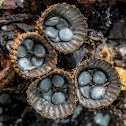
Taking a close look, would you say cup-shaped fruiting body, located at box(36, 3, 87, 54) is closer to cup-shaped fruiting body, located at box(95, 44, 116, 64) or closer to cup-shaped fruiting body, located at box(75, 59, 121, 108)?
cup-shaped fruiting body, located at box(75, 59, 121, 108)

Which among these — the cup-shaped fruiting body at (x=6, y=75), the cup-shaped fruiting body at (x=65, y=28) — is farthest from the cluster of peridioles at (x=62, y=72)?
the cup-shaped fruiting body at (x=6, y=75)

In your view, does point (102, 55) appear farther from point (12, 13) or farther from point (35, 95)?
point (12, 13)

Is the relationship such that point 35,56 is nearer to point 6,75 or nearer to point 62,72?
Result: point 62,72

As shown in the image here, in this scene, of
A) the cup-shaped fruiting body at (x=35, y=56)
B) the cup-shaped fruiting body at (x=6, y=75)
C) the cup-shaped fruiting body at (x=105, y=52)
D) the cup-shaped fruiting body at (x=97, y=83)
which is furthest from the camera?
the cup-shaped fruiting body at (x=105, y=52)

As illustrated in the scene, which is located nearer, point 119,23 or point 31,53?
point 31,53

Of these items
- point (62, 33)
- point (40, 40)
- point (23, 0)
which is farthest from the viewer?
point (23, 0)

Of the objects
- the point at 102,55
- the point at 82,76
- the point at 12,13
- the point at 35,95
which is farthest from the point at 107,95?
the point at 12,13

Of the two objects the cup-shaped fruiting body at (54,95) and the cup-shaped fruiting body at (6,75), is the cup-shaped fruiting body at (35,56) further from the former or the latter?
the cup-shaped fruiting body at (6,75)
